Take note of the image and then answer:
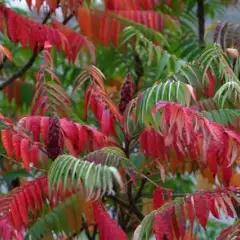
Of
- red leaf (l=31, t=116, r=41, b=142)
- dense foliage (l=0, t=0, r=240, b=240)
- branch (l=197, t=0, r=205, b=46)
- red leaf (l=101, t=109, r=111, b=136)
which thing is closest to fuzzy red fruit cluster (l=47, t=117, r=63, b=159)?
dense foliage (l=0, t=0, r=240, b=240)

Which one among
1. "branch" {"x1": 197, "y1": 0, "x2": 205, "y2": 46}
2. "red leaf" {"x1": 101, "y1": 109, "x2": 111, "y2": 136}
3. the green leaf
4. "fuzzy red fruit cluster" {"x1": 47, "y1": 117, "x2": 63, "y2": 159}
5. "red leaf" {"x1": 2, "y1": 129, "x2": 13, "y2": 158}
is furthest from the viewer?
"branch" {"x1": 197, "y1": 0, "x2": 205, "y2": 46}

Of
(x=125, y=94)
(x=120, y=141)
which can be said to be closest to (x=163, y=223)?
(x=125, y=94)

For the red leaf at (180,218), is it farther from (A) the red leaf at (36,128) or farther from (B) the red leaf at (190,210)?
(A) the red leaf at (36,128)

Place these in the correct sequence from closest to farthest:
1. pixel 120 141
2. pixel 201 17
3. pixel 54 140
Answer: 1. pixel 54 140
2. pixel 120 141
3. pixel 201 17

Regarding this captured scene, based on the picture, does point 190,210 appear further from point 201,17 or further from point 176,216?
point 201,17

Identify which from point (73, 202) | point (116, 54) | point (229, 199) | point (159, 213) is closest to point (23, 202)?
point (73, 202)

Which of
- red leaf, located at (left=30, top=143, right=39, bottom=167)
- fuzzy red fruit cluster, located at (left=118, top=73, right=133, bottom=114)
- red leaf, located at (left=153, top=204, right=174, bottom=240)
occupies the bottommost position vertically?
red leaf, located at (left=153, top=204, right=174, bottom=240)

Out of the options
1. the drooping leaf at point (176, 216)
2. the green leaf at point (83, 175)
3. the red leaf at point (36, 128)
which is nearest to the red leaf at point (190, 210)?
the drooping leaf at point (176, 216)

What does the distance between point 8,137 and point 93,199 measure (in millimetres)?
358

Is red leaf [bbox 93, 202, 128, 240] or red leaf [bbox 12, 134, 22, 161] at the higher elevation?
red leaf [bbox 12, 134, 22, 161]

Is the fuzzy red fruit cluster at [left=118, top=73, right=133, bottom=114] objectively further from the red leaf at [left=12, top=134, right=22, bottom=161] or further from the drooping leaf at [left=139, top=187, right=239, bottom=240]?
the drooping leaf at [left=139, top=187, right=239, bottom=240]

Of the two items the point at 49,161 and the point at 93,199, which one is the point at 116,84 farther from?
the point at 93,199

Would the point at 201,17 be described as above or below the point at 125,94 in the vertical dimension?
below

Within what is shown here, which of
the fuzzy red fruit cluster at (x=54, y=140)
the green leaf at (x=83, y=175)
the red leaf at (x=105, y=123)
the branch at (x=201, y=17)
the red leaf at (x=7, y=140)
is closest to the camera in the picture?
the green leaf at (x=83, y=175)
